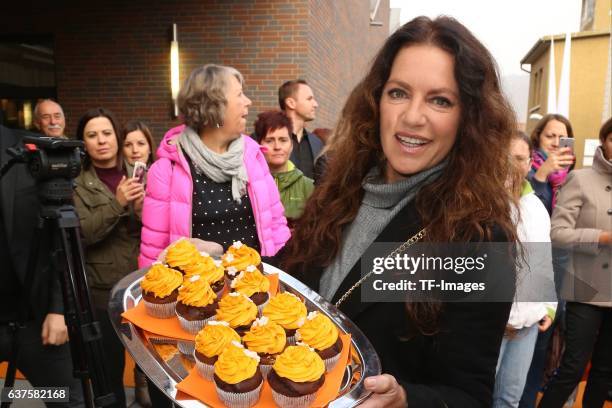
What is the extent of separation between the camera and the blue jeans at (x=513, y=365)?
8.65 ft

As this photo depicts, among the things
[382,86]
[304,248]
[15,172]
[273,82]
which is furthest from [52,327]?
[273,82]

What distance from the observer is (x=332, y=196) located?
1.75 meters

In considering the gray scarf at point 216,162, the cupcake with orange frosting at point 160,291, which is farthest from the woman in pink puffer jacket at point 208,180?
the cupcake with orange frosting at point 160,291

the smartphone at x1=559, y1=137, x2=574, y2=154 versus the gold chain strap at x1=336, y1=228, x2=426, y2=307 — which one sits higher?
the smartphone at x1=559, y1=137, x2=574, y2=154

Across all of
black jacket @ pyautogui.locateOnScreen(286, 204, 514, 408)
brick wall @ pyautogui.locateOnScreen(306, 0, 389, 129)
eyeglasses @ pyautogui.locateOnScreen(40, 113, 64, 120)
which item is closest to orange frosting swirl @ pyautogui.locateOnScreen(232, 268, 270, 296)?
black jacket @ pyautogui.locateOnScreen(286, 204, 514, 408)

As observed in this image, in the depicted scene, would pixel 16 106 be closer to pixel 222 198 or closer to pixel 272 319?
pixel 222 198

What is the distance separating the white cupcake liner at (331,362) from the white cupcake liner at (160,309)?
26.7 inches

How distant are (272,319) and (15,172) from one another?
139cm

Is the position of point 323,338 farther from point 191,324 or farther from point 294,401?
point 191,324

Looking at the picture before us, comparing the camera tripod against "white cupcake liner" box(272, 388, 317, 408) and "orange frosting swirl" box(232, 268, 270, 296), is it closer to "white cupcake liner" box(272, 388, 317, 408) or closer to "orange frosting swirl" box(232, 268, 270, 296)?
"orange frosting swirl" box(232, 268, 270, 296)

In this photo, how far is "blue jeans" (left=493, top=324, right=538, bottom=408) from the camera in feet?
8.65

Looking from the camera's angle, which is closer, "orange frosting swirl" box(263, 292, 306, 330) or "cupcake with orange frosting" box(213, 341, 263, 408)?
"cupcake with orange frosting" box(213, 341, 263, 408)

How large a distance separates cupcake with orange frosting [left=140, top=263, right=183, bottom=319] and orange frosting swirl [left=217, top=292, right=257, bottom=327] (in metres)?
0.21

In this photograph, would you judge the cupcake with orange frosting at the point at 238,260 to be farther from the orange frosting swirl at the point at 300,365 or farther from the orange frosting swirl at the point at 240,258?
the orange frosting swirl at the point at 300,365
